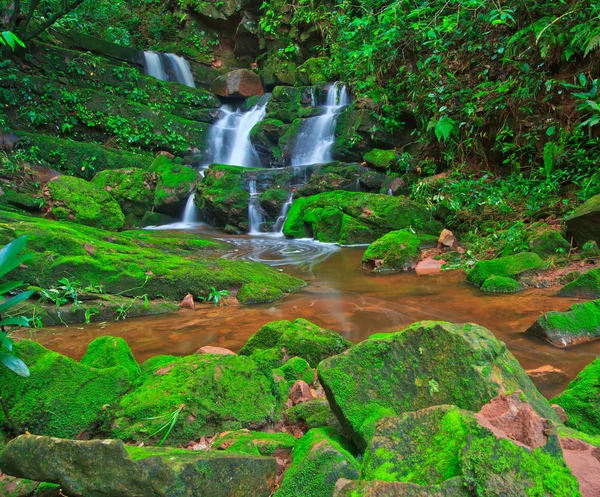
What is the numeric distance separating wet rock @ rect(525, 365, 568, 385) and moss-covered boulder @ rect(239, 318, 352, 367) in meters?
1.35

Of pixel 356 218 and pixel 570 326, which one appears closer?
pixel 570 326

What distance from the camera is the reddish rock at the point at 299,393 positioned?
8.29ft

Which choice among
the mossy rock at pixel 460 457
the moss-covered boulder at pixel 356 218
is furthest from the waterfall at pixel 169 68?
the mossy rock at pixel 460 457

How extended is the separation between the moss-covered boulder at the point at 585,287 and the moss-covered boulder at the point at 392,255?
2.56 meters

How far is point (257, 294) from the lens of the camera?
5.54 m

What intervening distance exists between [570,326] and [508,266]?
2.14 m

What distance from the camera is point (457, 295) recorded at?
530 cm

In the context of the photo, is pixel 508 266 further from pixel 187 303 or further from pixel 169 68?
pixel 169 68

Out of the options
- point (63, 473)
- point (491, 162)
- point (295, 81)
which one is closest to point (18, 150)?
point (295, 81)

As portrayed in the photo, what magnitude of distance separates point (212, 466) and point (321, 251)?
755cm

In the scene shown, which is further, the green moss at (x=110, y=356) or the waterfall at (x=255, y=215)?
the waterfall at (x=255, y=215)

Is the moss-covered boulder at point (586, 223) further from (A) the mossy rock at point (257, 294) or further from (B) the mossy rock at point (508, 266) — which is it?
(A) the mossy rock at point (257, 294)

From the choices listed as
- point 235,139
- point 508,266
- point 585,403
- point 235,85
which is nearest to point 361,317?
point 508,266

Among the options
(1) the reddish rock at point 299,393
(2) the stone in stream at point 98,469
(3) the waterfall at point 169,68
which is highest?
(3) the waterfall at point 169,68
